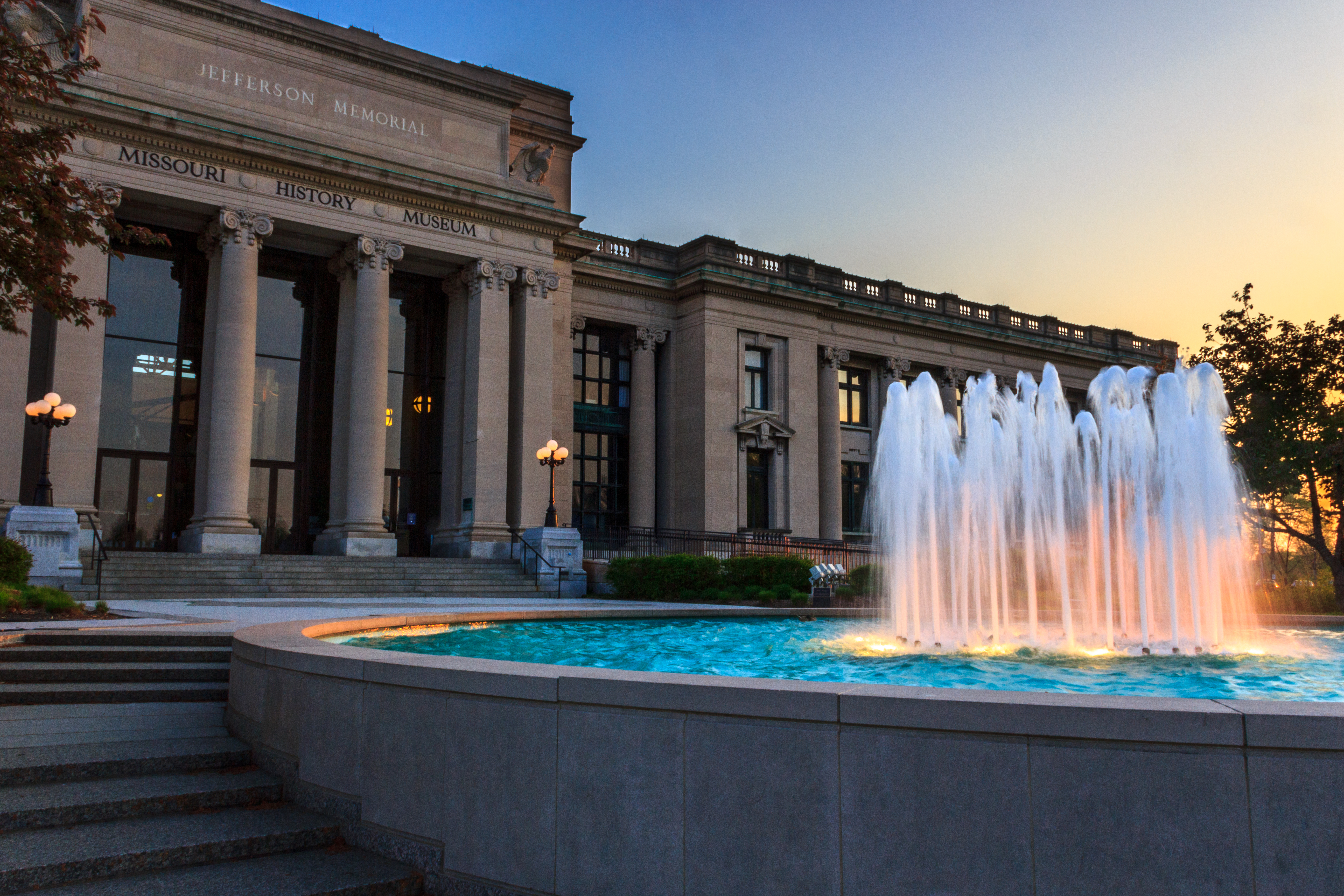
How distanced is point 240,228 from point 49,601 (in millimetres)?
17804

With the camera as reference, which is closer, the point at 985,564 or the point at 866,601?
the point at 985,564

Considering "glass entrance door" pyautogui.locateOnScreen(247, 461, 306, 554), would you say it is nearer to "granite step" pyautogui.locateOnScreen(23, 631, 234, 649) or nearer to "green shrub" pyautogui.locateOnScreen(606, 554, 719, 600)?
"green shrub" pyautogui.locateOnScreen(606, 554, 719, 600)

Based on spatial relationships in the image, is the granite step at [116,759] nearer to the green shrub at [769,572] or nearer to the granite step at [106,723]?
the granite step at [106,723]

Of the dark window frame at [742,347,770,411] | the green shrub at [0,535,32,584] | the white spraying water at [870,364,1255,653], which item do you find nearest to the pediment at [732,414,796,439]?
the dark window frame at [742,347,770,411]

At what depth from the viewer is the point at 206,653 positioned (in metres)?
10.3

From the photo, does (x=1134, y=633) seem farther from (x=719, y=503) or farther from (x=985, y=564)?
(x=719, y=503)

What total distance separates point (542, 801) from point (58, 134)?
38.8ft

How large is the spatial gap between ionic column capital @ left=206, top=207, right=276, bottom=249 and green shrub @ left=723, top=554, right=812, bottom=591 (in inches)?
693

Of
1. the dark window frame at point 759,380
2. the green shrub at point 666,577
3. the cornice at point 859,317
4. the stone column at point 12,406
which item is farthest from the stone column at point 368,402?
the dark window frame at point 759,380

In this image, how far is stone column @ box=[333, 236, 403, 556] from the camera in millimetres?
31609

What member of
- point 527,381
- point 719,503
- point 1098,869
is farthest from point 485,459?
point 1098,869

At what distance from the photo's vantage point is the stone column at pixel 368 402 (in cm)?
3161

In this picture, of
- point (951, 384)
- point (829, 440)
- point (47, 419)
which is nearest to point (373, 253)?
point (47, 419)

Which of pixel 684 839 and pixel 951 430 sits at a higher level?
pixel 951 430
